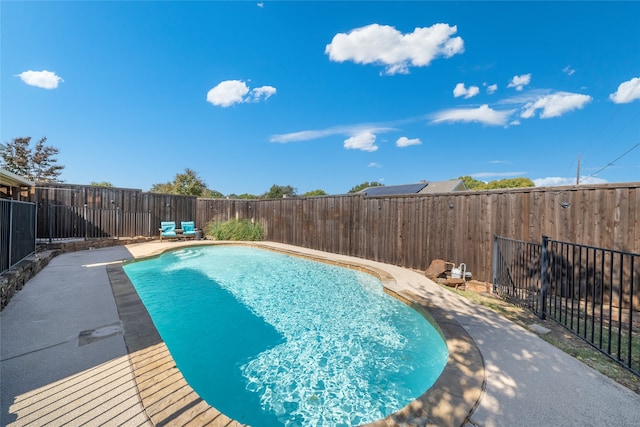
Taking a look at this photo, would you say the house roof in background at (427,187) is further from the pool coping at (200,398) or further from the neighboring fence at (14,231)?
the neighboring fence at (14,231)

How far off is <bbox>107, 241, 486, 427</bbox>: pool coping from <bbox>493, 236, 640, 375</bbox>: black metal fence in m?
1.28

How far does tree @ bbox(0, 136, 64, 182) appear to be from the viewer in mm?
18172

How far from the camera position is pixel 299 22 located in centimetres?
966

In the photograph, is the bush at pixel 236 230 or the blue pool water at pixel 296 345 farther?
the bush at pixel 236 230

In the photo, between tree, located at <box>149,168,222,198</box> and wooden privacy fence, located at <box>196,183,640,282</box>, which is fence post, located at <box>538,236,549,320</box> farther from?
tree, located at <box>149,168,222,198</box>

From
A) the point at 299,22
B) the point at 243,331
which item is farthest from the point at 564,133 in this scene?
the point at 243,331

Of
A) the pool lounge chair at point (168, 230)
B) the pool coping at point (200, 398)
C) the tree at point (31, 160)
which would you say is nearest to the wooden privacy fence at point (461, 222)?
the pool coping at point (200, 398)

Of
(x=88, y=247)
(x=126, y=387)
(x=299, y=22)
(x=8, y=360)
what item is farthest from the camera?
(x=299, y=22)

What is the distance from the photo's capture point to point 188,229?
38.6ft

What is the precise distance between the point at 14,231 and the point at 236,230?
7.54m

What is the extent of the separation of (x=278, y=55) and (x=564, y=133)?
22.9 m

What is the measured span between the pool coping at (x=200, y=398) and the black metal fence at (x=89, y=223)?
8.84 meters

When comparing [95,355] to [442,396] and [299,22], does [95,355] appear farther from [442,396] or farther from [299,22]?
[299,22]

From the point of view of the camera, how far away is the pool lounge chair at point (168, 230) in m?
10.9
